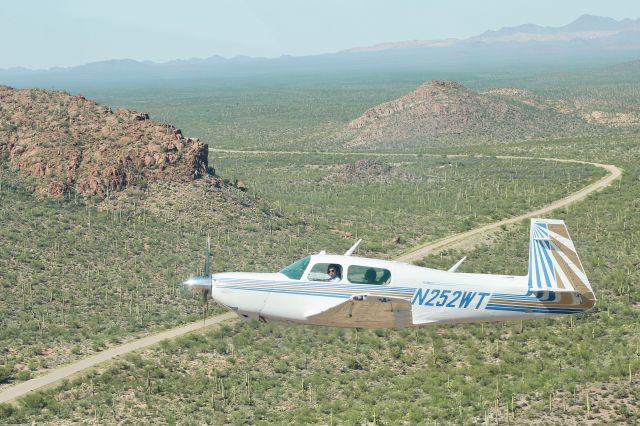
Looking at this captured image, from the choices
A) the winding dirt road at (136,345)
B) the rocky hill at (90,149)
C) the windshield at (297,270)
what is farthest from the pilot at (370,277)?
the rocky hill at (90,149)

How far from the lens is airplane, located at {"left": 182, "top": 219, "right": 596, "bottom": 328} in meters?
36.1

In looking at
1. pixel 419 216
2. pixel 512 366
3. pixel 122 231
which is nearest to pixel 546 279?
pixel 512 366

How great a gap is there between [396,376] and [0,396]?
21.0m

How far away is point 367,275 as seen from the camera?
3616cm

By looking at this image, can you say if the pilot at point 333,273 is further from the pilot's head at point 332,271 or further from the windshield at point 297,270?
the windshield at point 297,270

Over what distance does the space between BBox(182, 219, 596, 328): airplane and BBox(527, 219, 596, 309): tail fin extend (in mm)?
40

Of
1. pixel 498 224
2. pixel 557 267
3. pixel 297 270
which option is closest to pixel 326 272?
pixel 297 270

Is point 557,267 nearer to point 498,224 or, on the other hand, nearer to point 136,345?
point 136,345

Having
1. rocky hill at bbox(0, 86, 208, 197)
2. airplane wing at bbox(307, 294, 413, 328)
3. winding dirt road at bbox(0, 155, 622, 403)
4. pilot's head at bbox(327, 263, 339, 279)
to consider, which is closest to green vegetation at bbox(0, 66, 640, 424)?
winding dirt road at bbox(0, 155, 622, 403)

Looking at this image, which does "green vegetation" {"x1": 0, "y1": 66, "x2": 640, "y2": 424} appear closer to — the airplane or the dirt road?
the dirt road

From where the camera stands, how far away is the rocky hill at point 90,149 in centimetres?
8519

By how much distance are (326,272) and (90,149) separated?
5713 centimetres

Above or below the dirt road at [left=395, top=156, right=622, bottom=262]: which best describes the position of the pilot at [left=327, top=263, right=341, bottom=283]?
above

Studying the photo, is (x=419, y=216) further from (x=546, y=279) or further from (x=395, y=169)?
(x=546, y=279)
